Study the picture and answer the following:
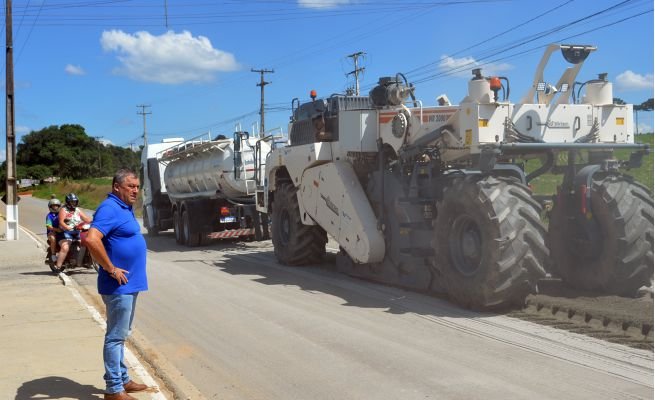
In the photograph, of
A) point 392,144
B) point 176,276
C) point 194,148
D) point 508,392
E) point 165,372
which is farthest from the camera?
point 194,148

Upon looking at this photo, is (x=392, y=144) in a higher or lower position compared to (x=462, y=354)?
higher

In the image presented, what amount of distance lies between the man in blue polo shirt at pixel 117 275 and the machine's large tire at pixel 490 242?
4287 millimetres

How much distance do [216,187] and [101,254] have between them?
13691 millimetres

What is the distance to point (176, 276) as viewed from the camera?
1279 centimetres

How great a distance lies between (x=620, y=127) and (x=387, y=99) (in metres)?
3.36

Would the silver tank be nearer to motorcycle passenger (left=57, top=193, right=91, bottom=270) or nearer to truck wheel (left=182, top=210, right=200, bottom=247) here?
truck wheel (left=182, top=210, right=200, bottom=247)

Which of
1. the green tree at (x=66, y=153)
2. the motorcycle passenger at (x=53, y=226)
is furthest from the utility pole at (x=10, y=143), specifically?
the green tree at (x=66, y=153)

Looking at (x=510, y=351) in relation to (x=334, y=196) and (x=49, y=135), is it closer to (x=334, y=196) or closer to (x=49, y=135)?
(x=334, y=196)

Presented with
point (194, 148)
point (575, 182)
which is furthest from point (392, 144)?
point (194, 148)

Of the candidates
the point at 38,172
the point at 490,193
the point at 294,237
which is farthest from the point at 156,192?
the point at 38,172

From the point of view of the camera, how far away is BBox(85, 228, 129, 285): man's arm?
5062 mm

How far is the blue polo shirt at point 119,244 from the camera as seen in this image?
5234mm

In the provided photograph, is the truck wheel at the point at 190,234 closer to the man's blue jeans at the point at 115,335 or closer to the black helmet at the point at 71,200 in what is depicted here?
the black helmet at the point at 71,200

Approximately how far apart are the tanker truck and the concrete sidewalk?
6.10 meters
